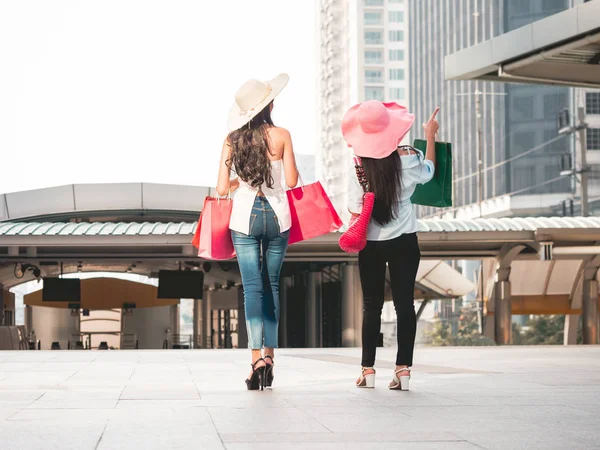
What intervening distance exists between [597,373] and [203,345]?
35.4m

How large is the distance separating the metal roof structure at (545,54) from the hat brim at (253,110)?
4.02 meters

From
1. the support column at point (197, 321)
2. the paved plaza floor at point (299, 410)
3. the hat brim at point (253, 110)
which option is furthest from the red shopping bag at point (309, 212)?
the support column at point (197, 321)

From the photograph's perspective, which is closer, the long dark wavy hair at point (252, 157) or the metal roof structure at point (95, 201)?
the long dark wavy hair at point (252, 157)

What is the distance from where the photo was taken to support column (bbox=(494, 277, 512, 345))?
933 inches

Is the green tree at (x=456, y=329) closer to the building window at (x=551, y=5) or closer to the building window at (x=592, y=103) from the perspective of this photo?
the building window at (x=592, y=103)

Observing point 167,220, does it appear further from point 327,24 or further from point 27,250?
point 327,24

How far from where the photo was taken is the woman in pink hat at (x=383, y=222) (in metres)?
6.32

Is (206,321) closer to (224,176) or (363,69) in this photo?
(224,176)

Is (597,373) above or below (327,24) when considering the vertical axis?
below

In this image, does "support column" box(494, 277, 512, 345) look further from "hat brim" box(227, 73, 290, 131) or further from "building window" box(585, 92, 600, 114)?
"building window" box(585, 92, 600, 114)

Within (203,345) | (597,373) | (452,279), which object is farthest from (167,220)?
(597,373)

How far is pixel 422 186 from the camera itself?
6.88 metres

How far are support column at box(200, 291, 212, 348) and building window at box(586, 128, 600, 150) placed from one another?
168 ft

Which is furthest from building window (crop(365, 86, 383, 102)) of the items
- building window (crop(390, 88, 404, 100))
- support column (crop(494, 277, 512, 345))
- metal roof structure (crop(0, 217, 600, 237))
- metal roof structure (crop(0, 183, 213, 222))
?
metal roof structure (crop(0, 217, 600, 237))
